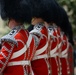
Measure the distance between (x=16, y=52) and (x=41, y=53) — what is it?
93 centimetres

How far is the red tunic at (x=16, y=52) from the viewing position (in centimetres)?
456

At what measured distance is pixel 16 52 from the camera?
4633mm

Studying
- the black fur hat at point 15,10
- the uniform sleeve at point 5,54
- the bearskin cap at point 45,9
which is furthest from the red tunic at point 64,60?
the uniform sleeve at point 5,54

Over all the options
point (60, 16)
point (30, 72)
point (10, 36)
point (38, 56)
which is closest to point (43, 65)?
point (38, 56)

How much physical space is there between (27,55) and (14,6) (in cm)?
60

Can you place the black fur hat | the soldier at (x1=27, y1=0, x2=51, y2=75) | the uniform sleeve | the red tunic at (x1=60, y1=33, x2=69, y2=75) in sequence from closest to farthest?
the uniform sleeve → the black fur hat → the soldier at (x1=27, y1=0, x2=51, y2=75) → the red tunic at (x1=60, y1=33, x2=69, y2=75)

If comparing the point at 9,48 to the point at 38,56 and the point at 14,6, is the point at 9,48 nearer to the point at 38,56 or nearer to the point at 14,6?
the point at 14,6

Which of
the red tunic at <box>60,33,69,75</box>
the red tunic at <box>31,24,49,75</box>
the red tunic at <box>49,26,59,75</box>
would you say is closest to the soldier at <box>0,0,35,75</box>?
the red tunic at <box>31,24,49,75</box>

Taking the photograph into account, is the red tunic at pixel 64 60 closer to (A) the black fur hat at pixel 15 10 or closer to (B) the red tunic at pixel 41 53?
(B) the red tunic at pixel 41 53

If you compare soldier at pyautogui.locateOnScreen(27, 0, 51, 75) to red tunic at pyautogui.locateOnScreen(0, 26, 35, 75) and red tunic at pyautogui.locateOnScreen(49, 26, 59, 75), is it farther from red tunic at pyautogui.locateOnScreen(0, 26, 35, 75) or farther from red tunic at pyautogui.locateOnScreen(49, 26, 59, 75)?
red tunic at pyautogui.locateOnScreen(0, 26, 35, 75)

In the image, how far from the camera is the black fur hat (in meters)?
4.81

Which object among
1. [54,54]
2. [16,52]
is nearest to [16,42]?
[16,52]

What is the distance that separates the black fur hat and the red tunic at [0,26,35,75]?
130 millimetres

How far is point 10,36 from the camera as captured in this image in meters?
4.67
